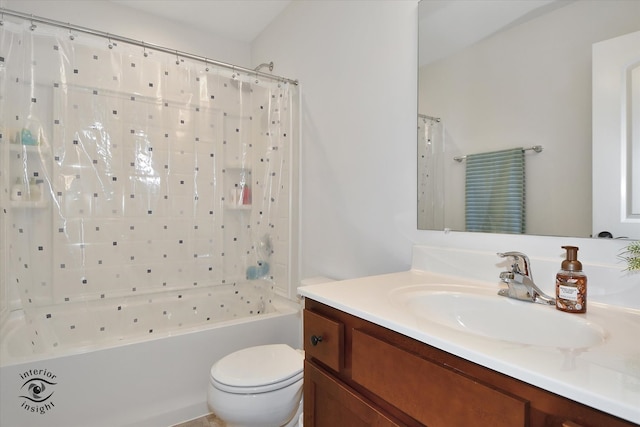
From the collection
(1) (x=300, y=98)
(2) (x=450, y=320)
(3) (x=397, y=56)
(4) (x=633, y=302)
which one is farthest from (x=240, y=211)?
(4) (x=633, y=302)

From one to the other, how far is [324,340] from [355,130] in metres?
1.21

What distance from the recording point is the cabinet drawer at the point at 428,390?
0.55 meters

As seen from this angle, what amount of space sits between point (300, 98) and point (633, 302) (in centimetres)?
202

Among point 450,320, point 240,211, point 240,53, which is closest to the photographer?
point 450,320

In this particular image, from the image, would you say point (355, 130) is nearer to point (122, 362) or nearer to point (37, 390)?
point (122, 362)

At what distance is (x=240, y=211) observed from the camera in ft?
7.28

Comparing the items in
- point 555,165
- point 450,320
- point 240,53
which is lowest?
point 450,320

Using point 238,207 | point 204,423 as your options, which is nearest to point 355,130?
point 238,207

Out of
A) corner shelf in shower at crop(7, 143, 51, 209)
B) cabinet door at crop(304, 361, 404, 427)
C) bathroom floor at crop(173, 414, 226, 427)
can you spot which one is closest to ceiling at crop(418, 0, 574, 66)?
cabinet door at crop(304, 361, 404, 427)

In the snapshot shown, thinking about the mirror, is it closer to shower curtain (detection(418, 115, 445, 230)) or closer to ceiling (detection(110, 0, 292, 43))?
shower curtain (detection(418, 115, 445, 230))

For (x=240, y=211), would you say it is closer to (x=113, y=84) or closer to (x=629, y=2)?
(x=113, y=84)

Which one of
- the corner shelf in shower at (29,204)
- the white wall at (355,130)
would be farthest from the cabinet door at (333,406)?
the corner shelf in shower at (29,204)

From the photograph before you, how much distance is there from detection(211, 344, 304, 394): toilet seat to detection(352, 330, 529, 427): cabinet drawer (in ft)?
2.05

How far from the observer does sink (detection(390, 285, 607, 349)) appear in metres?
0.78
